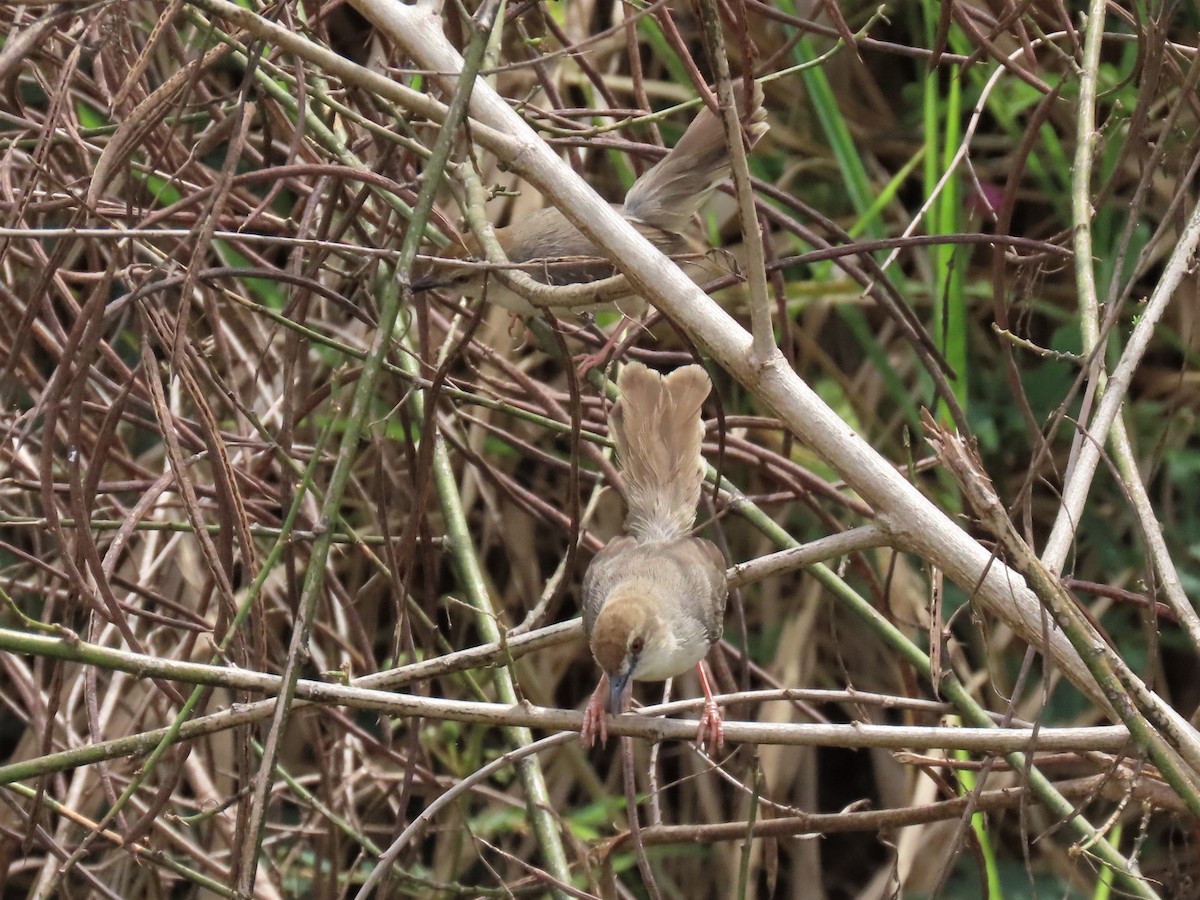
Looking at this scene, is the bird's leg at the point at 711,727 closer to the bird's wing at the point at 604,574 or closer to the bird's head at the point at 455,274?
the bird's wing at the point at 604,574

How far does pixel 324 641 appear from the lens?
11.6 feet

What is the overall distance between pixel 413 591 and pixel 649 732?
226cm

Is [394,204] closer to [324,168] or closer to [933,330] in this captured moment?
[324,168]

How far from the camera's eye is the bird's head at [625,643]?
2.37m

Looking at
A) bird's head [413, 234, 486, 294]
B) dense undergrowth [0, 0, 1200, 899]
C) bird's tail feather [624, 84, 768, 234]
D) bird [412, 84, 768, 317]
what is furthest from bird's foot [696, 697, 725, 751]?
bird's tail feather [624, 84, 768, 234]

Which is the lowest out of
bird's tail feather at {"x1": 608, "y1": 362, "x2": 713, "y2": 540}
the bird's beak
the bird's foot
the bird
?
the bird's beak

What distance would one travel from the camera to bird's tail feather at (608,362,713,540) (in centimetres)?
258

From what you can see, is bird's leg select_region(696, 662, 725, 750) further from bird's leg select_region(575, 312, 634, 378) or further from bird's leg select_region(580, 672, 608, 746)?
bird's leg select_region(575, 312, 634, 378)

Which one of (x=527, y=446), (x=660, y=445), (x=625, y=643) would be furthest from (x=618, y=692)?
(x=527, y=446)

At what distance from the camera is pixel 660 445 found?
2.68 metres

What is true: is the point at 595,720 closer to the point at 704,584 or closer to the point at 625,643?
the point at 625,643

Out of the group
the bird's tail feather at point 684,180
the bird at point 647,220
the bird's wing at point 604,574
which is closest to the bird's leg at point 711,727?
the bird's wing at point 604,574

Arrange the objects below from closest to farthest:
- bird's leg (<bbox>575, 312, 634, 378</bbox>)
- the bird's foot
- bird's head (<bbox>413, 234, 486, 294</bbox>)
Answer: the bird's foot < bird's head (<bbox>413, 234, 486, 294</bbox>) < bird's leg (<bbox>575, 312, 634, 378</bbox>)

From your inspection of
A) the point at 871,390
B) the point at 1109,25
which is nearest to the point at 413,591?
the point at 871,390
